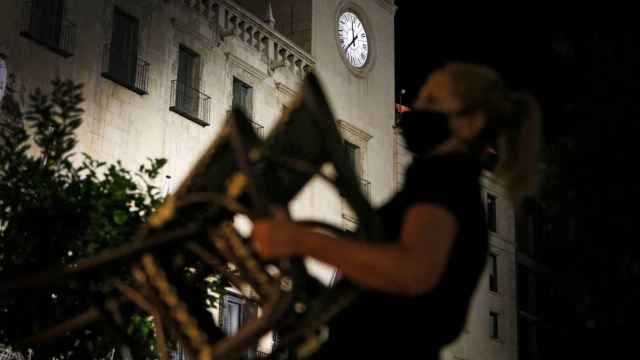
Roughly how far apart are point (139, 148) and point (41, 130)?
55.1 feet

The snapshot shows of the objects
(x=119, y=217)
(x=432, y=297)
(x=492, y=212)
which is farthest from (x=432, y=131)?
(x=492, y=212)

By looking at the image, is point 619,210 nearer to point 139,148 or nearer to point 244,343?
point 244,343

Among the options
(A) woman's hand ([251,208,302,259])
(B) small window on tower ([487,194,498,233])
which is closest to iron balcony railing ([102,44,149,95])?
(B) small window on tower ([487,194,498,233])

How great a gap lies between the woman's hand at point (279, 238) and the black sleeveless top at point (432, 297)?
0.29m

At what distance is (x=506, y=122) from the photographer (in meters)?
2.91

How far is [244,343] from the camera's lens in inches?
110

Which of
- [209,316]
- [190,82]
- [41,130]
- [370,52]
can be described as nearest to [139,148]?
[190,82]

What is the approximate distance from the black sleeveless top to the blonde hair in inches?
4.7

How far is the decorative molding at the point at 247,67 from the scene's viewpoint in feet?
86.8

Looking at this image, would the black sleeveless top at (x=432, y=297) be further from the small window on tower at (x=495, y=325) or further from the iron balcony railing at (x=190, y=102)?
the small window on tower at (x=495, y=325)

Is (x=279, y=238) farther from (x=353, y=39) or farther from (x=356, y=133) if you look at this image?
(x=353, y=39)

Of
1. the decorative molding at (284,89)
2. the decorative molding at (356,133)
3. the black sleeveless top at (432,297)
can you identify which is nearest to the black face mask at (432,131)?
the black sleeveless top at (432,297)

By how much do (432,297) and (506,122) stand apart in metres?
0.50

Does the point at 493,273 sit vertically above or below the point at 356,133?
below
